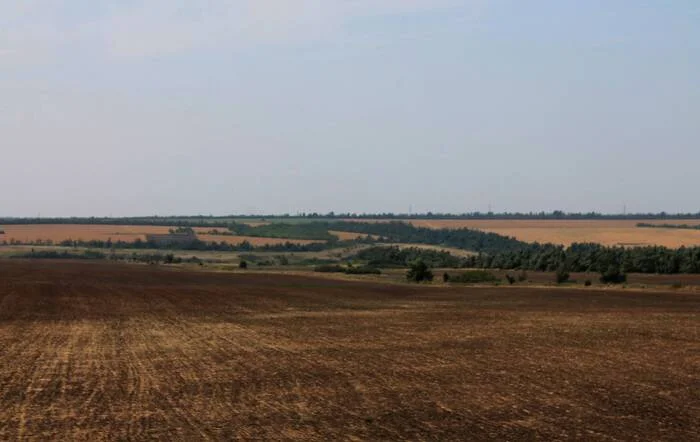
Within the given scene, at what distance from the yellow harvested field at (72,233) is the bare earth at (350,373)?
132549mm

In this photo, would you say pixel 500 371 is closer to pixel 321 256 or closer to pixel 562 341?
pixel 562 341

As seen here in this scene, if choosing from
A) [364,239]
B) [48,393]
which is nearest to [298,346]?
[48,393]

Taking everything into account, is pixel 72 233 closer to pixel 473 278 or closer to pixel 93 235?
pixel 93 235

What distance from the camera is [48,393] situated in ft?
54.1

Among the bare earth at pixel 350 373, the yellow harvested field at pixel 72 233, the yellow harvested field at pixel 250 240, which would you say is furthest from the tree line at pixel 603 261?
the yellow harvested field at pixel 72 233

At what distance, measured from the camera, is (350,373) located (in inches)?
765

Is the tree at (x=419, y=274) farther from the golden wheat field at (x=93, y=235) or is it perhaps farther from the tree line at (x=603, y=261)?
the golden wheat field at (x=93, y=235)

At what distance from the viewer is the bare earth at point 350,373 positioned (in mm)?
13703

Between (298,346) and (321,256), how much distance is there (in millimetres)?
117996

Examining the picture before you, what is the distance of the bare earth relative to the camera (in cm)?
1370

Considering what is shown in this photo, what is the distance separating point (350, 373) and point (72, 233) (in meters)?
166

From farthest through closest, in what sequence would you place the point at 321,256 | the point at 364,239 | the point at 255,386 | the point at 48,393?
the point at 364,239 → the point at 321,256 → the point at 255,386 → the point at 48,393

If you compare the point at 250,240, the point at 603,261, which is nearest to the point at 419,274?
the point at 603,261

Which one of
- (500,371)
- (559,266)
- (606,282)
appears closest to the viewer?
(500,371)
